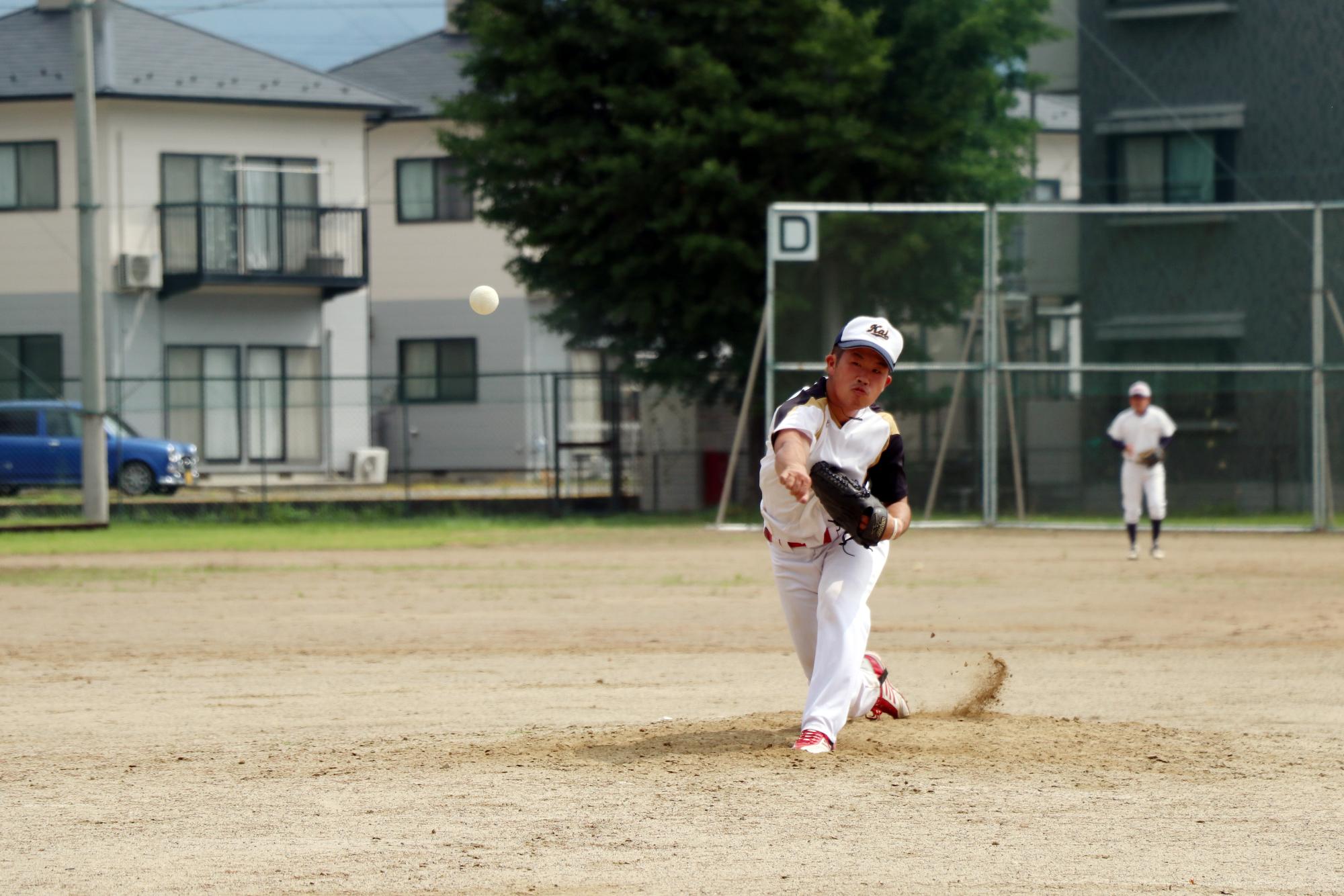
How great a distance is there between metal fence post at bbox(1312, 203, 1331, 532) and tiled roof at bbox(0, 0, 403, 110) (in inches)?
771

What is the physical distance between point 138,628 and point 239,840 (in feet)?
23.4

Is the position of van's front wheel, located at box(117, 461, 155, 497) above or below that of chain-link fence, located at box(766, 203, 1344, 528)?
below

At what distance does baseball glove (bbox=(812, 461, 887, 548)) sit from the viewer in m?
6.24

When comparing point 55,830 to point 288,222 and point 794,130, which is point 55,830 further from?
point 288,222

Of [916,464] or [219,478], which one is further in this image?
[219,478]

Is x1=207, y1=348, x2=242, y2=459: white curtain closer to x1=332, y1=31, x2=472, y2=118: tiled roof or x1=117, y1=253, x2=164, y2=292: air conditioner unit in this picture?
x1=117, y1=253, x2=164, y2=292: air conditioner unit

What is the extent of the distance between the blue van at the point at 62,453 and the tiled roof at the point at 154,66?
7.67m

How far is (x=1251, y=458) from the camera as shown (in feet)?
68.8

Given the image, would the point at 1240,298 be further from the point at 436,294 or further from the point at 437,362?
the point at 437,362

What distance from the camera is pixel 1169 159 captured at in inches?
1008

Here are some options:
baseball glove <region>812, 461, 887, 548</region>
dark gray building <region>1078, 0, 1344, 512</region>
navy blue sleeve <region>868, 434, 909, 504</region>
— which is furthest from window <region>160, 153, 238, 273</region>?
baseball glove <region>812, 461, 887, 548</region>

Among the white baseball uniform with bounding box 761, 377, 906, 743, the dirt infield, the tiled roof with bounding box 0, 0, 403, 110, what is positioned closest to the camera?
the dirt infield

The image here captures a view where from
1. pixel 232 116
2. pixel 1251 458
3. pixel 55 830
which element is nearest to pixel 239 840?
pixel 55 830

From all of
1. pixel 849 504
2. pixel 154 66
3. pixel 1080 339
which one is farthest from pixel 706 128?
pixel 849 504
